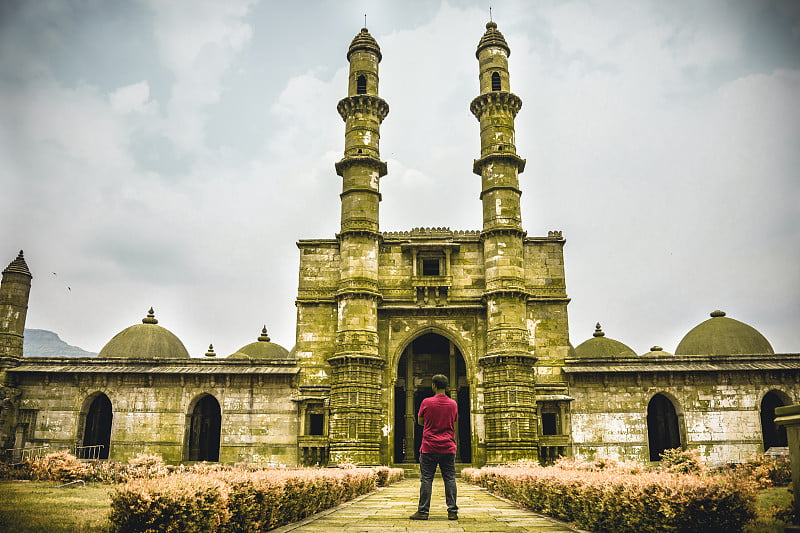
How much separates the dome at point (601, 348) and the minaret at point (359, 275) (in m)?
13.7

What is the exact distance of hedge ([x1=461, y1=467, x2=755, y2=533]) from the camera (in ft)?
19.1

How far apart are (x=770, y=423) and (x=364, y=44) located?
25.0 m

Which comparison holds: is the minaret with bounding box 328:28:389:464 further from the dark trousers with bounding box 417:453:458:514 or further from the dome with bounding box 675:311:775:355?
the dome with bounding box 675:311:775:355

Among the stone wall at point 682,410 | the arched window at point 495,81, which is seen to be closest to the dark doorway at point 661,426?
the stone wall at point 682,410

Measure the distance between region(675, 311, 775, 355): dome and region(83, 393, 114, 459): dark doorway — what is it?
93.1ft

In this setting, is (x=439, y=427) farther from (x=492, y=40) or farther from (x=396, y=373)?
(x=492, y=40)

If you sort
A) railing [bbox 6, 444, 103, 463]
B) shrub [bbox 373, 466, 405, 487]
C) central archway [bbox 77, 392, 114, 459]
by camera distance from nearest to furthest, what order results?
shrub [bbox 373, 466, 405, 487]
railing [bbox 6, 444, 103, 463]
central archway [bbox 77, 392, 114, 459]

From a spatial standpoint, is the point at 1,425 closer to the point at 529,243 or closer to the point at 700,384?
the point at 529,243

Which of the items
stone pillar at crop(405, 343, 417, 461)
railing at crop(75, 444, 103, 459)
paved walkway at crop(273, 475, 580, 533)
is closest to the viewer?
paved walkway at crop(273, 475, 580, 533)

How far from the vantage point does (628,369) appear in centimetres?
2480

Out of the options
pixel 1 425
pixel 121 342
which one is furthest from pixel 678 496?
pixel 121 342

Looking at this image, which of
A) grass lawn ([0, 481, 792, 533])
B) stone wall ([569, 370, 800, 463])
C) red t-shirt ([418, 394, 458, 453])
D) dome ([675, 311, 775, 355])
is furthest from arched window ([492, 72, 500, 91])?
red t-shirt ([418, 394, 458, 453])

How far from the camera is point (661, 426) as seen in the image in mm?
28672

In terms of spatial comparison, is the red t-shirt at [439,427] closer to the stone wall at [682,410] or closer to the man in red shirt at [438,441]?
the man in red shirt at [438,441]
